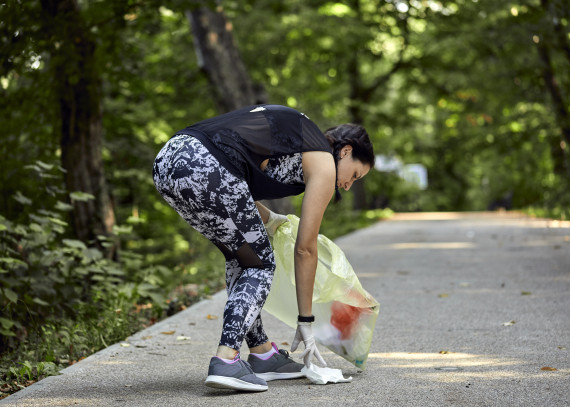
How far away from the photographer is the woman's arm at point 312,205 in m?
3.61

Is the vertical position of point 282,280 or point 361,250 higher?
point 282,280

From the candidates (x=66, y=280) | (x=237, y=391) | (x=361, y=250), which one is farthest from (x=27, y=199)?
(x=361, y=250)

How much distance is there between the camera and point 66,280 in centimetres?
605

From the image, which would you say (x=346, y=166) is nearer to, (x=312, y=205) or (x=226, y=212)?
(x=312, y=205)

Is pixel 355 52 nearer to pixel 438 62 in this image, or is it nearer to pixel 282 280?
pixel 438 62

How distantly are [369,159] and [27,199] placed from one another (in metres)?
2.90

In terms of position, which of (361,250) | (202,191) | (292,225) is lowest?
(361,250)

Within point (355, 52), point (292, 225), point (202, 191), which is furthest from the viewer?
point (355, 52)

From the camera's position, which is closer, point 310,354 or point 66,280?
point 310,354

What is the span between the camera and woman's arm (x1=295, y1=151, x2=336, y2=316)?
361 cm

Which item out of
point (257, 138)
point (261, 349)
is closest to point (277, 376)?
point (261, 349)

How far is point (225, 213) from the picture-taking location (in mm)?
3658

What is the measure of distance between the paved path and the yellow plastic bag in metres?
0.20

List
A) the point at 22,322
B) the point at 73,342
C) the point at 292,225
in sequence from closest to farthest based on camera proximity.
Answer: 1. the point at 292,225
2. the point at 73,342
3. the point at 22,322
